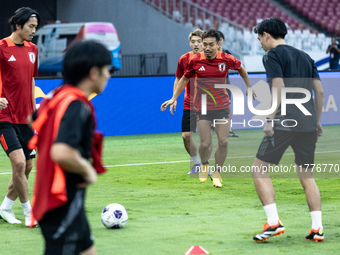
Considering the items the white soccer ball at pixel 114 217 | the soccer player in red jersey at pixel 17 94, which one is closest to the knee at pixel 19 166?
the soccer player in red jersey at pixel 17 94

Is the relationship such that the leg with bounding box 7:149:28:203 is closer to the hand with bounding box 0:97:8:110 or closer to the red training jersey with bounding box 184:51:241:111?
the hand with bounding box 0:97:8:110

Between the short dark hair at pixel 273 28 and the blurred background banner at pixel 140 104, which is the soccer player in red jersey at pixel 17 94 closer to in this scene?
the short dark hair at pixel 273 28

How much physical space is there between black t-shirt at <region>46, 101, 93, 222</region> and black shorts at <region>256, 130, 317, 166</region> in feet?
9.70

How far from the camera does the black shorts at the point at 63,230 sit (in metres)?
3.62

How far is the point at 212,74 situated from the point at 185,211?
271cm

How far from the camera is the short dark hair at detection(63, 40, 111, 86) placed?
3545 mm

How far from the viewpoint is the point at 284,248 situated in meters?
6.05

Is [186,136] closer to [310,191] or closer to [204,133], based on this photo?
[204,133]

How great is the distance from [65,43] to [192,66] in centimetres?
1954

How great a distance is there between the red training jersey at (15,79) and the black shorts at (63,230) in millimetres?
3651

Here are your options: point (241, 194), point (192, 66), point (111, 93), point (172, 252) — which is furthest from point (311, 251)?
point (111, 93)

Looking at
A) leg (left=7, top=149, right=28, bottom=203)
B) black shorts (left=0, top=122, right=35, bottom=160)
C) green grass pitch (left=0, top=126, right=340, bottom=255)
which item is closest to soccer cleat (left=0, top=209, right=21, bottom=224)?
green grass pitch (left=0, top=126, right=340, bottom=255)

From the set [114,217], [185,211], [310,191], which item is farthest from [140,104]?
[310,191]

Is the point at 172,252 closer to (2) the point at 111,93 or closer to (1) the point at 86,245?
(1) the point at 86,245
